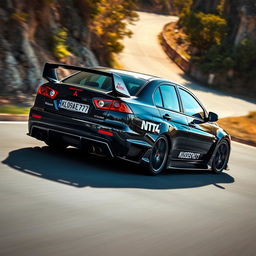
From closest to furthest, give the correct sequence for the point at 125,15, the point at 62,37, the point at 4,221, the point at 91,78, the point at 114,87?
the point at 4,221, the point at 114,87, the point at 91,78, the point at 62,37, the point at 125,15

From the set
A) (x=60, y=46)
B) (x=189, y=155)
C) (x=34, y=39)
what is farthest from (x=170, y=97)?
(x=60, y=46)

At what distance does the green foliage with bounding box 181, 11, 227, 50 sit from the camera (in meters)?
41.7

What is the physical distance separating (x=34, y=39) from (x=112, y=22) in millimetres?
6287

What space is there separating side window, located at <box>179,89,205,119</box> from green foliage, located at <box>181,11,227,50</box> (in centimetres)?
3310

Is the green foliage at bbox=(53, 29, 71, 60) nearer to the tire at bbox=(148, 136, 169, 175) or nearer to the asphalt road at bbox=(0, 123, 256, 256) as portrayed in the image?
the asphalt road at bbox=(0, 123, 256, 256)

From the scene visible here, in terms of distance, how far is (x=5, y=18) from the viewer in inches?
637

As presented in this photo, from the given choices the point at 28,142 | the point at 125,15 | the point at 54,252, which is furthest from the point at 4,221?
the point at 125,15

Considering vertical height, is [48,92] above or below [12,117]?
above

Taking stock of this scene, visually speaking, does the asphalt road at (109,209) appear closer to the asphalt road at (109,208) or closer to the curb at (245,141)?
the asphalt road at (109,208)

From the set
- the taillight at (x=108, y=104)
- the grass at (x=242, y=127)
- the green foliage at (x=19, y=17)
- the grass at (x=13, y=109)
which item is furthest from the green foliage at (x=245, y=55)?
the taillight at (x=108, y=104)

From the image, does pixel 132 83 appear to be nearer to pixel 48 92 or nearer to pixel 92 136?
pixel 92 136

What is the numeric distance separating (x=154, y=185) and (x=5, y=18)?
10.3 metres

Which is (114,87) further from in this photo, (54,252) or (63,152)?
(54,252)

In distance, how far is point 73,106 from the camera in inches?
295
